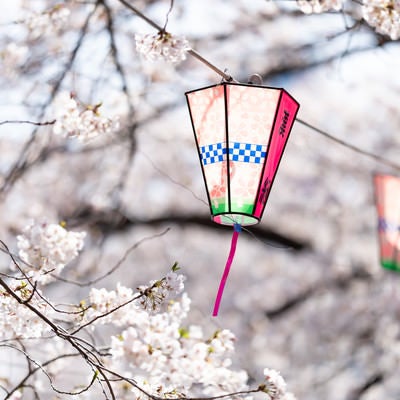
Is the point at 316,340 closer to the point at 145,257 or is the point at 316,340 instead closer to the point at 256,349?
the point at 256,349

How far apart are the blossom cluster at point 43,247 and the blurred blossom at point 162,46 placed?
2.11 feet

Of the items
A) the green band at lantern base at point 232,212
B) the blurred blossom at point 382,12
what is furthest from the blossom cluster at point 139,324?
the blurred blossom at point 382,12

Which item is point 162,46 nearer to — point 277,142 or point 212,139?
point 212,139

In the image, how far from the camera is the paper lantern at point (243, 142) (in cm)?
197

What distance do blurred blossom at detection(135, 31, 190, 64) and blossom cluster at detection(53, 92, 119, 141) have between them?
336mm

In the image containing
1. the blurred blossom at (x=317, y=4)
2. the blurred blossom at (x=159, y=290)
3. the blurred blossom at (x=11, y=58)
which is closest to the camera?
the blurred blossom at (x=159, y=290)

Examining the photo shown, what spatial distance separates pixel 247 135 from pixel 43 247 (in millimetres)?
720

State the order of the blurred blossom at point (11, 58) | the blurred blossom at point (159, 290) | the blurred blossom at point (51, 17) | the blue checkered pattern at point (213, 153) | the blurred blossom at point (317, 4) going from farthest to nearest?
1. the blurred blossom at point (11, 58)
2. the blurred blossom at point (51, 17)
3. the blurred blossom at point (317, 4)
4. the blue checkered pattern at point (213, 153)
5. the blurred blossom at point (159, 290)

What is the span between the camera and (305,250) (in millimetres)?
7137

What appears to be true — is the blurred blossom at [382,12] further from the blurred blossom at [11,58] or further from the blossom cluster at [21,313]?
the blurred blossom at [11,58]

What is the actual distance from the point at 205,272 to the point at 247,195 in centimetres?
559

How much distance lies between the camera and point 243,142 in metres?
1.98

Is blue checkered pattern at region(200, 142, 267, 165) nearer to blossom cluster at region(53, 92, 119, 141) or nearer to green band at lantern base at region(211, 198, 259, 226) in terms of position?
green band at lantern base at region(211, 198, 259, 226)

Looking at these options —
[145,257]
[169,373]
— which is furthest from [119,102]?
[169,373]
